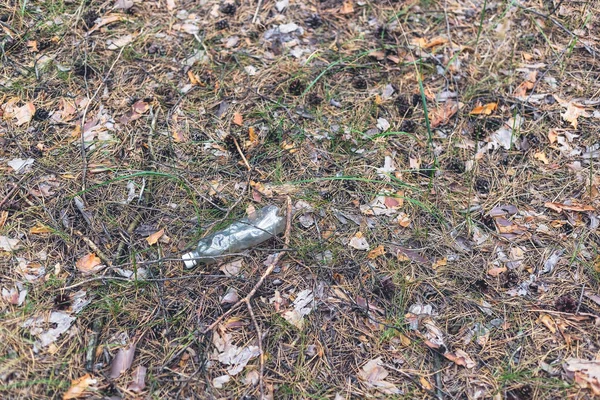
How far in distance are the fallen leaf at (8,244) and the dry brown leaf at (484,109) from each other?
2.97 meters

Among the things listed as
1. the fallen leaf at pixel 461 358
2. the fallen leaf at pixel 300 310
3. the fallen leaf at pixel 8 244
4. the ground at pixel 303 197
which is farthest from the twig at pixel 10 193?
the fallen leaf at pixel 461 358

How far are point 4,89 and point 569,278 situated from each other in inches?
148

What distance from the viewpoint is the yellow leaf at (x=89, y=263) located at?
2.72m

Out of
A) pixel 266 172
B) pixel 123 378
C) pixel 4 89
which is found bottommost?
pixel 123 378

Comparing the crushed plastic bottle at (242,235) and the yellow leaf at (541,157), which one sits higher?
the yellow leaf at (541,157)

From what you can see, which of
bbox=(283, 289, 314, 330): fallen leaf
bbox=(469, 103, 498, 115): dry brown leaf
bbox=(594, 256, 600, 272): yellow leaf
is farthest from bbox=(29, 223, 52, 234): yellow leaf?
bbox=(594, 256, 600, 272): yellow leaf

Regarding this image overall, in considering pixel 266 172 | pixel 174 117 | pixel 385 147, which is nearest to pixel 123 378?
pixel 266 172

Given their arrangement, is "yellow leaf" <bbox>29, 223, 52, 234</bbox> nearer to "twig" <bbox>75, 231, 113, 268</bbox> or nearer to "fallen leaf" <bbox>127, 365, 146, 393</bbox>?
"twig" <bbox>75, 231, 113, 268</bbox>

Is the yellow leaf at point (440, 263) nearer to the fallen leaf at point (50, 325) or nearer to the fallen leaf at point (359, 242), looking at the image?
the fallen leaf at point (359, 242)

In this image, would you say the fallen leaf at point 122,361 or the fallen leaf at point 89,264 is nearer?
the fallen leaf at point 122,361

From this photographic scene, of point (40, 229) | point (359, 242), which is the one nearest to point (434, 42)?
point (359, 242)

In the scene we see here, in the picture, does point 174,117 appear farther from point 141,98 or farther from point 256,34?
point 256,34

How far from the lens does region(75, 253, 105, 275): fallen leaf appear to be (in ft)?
8.93

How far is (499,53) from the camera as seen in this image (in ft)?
12.1
